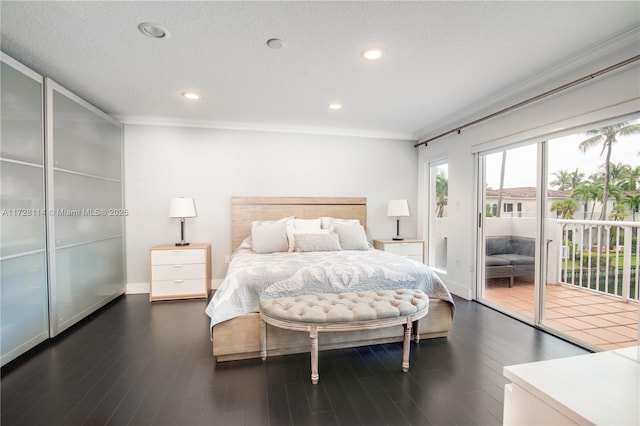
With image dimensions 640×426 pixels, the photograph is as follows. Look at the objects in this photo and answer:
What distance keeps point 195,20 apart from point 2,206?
196 centimetres

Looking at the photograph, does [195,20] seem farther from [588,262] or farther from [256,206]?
[588,262]

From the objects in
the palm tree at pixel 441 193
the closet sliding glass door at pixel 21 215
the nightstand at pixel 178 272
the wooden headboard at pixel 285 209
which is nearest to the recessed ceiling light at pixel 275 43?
the closet sliding glass door at pixel 21 215

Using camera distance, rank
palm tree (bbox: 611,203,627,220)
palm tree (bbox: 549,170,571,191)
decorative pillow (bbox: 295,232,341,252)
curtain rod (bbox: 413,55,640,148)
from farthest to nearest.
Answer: decorative pillow (bbox: 295,232,341,252) → palm tree (bbox: 549,170,571,191) → palm tree (bbox: 611,203,627,220) → curtain rod (bbox: 413,55,640,148)

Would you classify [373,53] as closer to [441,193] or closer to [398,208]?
[398,208]

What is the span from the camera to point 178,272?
12.0ft

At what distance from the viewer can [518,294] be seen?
3402mm

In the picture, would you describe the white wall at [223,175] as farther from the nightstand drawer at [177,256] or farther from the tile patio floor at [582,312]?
the tile patio floor at [582,312]

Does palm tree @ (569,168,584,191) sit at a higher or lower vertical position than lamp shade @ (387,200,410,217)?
higher

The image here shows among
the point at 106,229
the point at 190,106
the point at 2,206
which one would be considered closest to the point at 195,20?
the point at 190,106

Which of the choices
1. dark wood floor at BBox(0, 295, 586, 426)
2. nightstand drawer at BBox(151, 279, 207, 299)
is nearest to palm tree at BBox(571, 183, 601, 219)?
dark wood floor at BBox(0, 295, 586, 426)

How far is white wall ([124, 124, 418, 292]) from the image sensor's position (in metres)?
3.94

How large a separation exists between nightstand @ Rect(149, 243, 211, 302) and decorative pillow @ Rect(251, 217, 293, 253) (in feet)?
2.70

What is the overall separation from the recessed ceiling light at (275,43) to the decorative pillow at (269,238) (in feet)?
6.66

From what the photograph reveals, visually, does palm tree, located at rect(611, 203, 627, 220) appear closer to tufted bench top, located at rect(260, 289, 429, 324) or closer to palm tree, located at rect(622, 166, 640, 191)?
palm tree, located at rect(622, 166, 640, 191)
